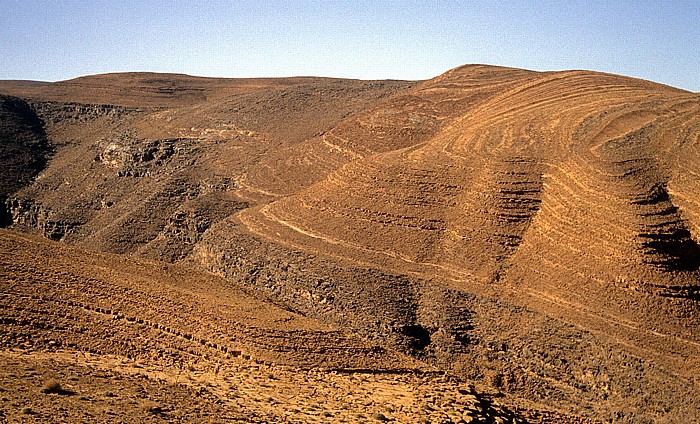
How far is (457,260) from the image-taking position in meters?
27.8

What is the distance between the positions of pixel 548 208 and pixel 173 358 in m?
15.2

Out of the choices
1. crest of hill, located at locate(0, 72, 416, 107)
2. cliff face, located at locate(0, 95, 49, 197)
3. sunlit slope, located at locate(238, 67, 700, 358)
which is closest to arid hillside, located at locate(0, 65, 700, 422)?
sunlit slope, located at locate(238, 67, 700, 358)

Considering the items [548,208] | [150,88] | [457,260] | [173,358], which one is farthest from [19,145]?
[548,208]

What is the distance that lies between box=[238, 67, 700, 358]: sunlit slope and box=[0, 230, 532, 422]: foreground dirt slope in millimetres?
5107

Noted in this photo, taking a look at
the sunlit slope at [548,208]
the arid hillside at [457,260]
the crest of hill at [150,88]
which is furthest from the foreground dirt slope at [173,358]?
the crest of hill at [150,88]

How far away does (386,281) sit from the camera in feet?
89.6

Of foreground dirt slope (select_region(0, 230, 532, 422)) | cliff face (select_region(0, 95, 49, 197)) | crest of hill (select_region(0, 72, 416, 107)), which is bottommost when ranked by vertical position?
foreground dirt slope (select_region(0, 230, 532, 422))

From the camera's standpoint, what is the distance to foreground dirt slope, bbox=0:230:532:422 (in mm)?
15977

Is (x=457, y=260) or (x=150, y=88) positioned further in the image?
(x=150, y=88)

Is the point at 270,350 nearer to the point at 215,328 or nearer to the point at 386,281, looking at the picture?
the point at 215,328

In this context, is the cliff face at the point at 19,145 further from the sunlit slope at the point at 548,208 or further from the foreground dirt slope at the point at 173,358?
the foreground dirt slope at the point at 173,358

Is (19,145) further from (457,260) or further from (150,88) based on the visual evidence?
(457,260)

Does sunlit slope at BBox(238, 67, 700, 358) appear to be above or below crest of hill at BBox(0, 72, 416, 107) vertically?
below

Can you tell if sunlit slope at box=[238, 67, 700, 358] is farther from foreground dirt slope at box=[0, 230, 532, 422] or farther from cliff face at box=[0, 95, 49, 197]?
cliff face at box=[0, 95, 49, 197]
